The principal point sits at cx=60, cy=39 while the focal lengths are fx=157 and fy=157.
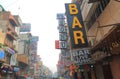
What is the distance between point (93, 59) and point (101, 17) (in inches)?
127

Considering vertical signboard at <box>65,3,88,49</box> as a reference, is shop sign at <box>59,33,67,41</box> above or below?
above

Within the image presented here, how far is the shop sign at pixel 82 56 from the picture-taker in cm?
1202

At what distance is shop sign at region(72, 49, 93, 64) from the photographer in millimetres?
12017

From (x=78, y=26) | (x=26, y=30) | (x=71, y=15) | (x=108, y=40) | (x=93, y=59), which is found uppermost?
(x=26, y=30)

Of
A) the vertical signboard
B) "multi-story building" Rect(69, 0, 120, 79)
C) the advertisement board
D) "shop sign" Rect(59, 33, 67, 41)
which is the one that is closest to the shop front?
"multi-story building" Rect(69, 0, 120, 79)

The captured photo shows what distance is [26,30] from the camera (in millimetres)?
67125

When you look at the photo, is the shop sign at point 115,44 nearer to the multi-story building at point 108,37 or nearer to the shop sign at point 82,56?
the multi-story building at point 108,37

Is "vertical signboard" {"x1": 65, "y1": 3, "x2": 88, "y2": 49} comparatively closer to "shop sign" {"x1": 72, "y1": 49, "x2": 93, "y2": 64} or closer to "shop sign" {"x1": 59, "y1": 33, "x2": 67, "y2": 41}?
"shop sign" {"x1": 72, "y1": 49, "x2": 93, "y2": 64}

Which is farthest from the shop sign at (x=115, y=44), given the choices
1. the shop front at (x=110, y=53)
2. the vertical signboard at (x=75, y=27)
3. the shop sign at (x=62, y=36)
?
the shop sign at (x=62, y=36)

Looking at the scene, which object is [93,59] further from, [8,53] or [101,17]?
[8,53]

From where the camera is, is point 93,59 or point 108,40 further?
point 93,59

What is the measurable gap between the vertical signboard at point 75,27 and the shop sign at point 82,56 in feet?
1.51

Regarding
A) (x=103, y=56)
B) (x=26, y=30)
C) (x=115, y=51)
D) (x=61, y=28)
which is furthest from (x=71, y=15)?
(x=26, y=30)

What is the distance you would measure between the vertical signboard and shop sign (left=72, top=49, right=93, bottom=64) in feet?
1.51
